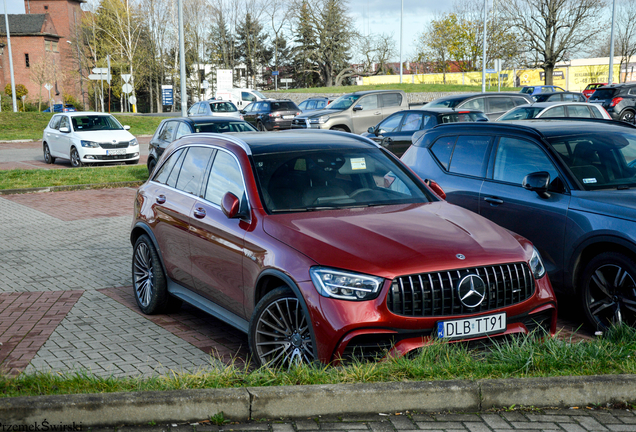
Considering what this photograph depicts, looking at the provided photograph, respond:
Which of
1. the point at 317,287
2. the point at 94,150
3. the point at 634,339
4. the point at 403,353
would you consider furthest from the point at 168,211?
the point at 94,150

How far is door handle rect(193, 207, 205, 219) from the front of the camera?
525 cm

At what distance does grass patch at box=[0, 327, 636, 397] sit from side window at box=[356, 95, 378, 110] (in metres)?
21.9

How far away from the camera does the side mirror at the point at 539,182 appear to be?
5.57 metres

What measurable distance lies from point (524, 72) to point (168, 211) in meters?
65.5

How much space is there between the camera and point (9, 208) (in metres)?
13.1

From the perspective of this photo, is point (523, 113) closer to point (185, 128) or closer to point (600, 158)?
point (185, 128)

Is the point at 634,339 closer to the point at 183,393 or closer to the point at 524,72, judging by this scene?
the point at 183,393

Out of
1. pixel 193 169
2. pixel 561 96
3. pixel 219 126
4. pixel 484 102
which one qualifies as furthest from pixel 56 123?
pixel 561 96

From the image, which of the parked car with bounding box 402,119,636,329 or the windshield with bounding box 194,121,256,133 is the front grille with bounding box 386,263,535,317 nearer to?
the parked car with bounding box 402,119,636,329

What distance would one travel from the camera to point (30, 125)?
39.0 metres

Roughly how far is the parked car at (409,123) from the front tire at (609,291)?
1071 centimetres

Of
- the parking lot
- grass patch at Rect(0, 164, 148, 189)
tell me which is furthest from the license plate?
grass patch at Rect(0, 164, 148, 189)

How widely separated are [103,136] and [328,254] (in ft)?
60.2

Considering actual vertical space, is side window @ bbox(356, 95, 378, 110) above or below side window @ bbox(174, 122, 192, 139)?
above
